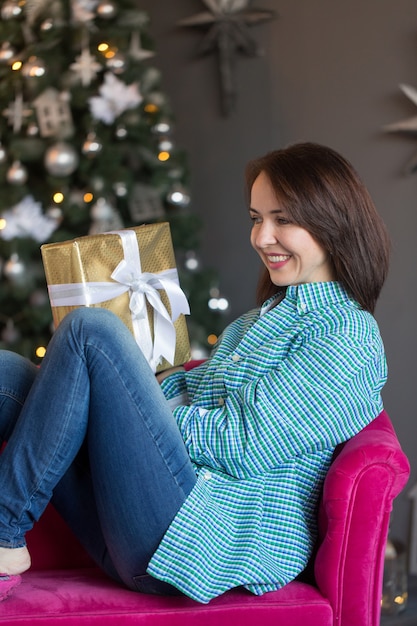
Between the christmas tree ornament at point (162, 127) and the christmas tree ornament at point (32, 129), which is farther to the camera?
the christmas tree ornament at point (162, 127)

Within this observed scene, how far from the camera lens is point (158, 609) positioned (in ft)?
4.40

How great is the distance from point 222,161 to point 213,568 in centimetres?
215

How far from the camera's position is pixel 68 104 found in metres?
2.68

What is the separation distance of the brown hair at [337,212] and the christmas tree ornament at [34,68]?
1275mm

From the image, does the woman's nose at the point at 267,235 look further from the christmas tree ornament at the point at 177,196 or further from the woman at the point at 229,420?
the christmas tree ornament at the point at 177,196

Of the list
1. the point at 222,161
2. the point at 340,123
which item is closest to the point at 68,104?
the point at 222,161

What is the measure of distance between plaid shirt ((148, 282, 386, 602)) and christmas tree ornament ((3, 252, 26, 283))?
1.31m

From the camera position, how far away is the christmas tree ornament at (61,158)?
8.59 ft

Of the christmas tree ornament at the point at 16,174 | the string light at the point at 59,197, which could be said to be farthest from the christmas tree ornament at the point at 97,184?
the christmas tree ornament at the point at 16,174

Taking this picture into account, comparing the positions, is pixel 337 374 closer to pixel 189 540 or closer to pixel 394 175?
pixel 189 540

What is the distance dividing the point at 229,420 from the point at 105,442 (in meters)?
0.25

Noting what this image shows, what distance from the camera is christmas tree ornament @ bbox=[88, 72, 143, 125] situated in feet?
8.67

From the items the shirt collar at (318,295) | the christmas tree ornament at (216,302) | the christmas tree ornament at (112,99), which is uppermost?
the christmas tree ornament at (112,99)

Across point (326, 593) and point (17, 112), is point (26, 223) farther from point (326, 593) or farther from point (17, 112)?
point (326, 593)
